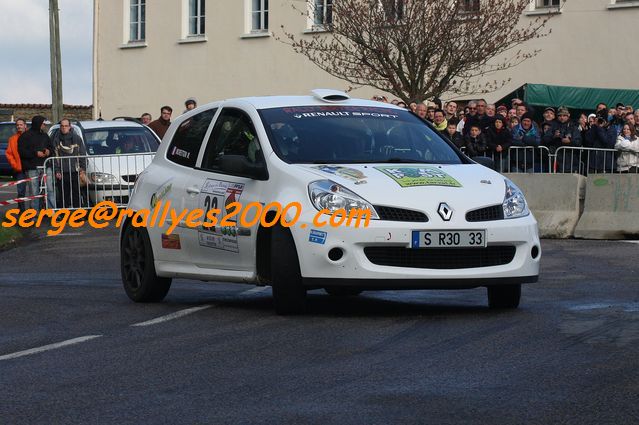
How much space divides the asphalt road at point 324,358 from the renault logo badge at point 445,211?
2.24ft

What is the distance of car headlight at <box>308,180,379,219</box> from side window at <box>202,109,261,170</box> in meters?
1.04

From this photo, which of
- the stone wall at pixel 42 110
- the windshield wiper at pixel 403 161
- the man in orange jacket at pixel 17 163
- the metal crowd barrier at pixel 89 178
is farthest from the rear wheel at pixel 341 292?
the stone wall at pixel 42 110

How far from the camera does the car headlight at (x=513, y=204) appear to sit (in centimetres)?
1114

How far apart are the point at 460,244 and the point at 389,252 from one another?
0.48 meters

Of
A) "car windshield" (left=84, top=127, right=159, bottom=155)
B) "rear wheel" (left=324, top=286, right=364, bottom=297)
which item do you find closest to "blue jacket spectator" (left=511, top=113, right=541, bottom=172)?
"car windshield" (left=84, top=127, right=159, bottom=155)

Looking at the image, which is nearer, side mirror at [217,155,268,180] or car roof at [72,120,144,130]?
side mirror at [217,155,268,180]

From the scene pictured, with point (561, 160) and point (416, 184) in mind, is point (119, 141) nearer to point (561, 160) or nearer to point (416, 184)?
point (561, 160)

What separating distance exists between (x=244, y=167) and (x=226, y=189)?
0.35 metres

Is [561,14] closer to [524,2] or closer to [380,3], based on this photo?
[524,2]

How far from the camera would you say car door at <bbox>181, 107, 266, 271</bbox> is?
37.6ft

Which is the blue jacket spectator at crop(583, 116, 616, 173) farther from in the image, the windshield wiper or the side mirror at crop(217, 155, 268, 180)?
the side mirror at crop(217, 155, 268, 180)

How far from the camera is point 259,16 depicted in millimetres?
48094

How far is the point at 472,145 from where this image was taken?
79.5 ft

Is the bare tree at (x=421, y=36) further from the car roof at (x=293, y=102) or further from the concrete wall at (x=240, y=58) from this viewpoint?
the car roof at (x=293, y=102)
